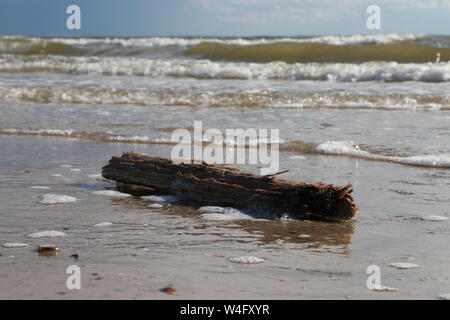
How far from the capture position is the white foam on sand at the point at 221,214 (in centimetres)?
475

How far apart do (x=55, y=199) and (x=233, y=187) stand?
141cm

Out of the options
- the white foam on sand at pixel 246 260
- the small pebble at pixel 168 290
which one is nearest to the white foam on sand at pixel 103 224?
the white foam on sand at pixel 246 260

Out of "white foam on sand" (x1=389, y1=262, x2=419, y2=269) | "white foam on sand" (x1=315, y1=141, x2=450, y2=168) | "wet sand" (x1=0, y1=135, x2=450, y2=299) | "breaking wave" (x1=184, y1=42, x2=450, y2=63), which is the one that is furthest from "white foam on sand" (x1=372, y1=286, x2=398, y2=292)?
"breaking wave" (x1=184, y1=42, x2=450, y2=63)

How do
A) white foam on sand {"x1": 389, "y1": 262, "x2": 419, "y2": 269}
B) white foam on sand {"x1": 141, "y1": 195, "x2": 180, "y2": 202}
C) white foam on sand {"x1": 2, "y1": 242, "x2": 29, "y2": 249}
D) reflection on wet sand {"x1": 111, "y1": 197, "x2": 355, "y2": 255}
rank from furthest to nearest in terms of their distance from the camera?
1. white foam on sand {"x1": 141, "y1": 195, "x2": 180, "y2": 202}
2. reflection on wet sand {"x1": 111, "y1": 197, "x2": 355, "y2": 255}
3. white foam on sand {"x1": 2, "y1": 242, "x2": 29, "y2": 249}
4. white foam on sand {"x1": 389, "y1": 262, "x2": 419, "y2": 269}

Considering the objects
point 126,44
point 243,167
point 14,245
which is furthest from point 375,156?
point 126,44

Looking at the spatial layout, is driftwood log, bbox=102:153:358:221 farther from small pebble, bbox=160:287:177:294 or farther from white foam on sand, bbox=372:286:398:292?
small pebble, bbox=160:287:177:294

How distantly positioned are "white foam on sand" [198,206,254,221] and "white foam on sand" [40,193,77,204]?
1070mm

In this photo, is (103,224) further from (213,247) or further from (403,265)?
(403,265)

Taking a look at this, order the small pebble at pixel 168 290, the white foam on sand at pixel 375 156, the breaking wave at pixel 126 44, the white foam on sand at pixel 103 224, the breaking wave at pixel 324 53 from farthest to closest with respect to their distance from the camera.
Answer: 1. the breaking wave at pixel 126 44
2. the breaking wave at pixel 324 53
3. the white foam on sand at pixel 375 156
4. the white foam on sand at pixel 103 224
5. the small pebble at pixel 168 290

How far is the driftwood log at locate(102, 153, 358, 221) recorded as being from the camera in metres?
4.64

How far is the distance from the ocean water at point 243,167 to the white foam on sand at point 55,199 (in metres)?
0.02

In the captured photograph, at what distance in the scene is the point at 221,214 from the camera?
15.9 ft

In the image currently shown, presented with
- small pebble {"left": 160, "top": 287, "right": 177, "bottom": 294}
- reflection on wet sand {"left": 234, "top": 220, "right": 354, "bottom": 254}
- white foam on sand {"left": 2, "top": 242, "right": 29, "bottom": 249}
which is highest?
white foam on sand {"left": 2, "top": 242, "right": 29, "bottom": 249}

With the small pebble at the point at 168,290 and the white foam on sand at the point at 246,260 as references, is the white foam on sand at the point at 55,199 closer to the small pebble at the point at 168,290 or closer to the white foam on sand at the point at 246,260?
the white foam on sand at the point at 246,260
